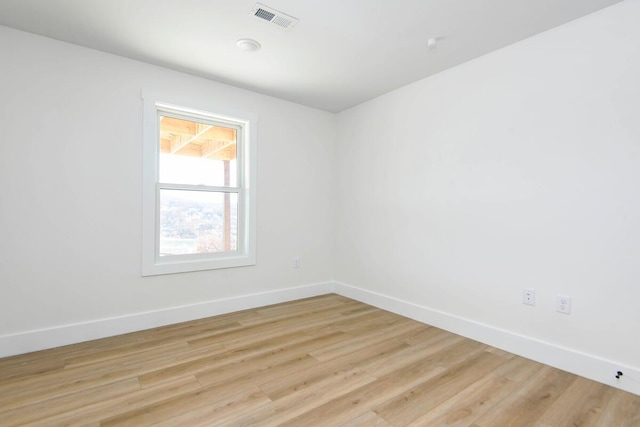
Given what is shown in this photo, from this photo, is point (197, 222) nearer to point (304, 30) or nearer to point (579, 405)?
point (304, 30)

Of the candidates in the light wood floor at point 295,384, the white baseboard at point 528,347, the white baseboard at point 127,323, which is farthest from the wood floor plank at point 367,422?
the white baseboard at point 127,323

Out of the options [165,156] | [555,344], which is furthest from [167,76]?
[555,344]

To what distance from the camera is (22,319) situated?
7.93 feet

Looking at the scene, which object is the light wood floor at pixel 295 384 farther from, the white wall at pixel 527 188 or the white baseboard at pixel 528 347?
the white wall at pixel 527 188

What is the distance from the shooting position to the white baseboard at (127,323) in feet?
7.90

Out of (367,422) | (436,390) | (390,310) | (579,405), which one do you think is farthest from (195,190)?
(579,405)

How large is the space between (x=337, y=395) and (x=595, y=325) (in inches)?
70.0

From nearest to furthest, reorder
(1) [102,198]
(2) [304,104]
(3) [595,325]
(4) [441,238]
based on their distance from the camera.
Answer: (3) [595,325]
(1) [102,198]
(4) [441,238]
(2) [304,104]

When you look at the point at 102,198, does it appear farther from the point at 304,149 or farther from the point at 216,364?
the point at 304,149

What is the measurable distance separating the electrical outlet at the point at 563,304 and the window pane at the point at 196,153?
3156mm

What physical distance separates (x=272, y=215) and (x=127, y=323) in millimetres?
1768

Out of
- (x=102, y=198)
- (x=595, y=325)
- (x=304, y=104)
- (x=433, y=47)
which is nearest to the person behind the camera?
(x=595, y=325)

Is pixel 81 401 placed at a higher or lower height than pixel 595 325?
lower

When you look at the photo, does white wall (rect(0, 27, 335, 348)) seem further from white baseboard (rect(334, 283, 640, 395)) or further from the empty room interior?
white baseboard (rect(334, 283, 640, 395))
